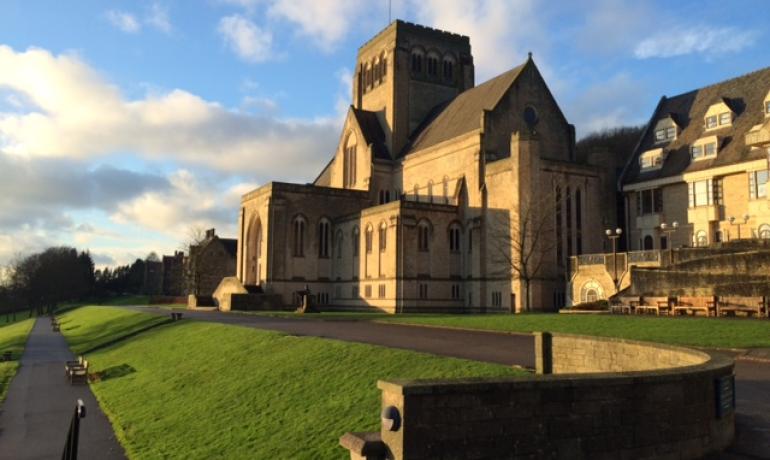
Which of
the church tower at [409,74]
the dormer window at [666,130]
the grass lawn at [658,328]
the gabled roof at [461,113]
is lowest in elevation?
the grass lawn at [658,328]

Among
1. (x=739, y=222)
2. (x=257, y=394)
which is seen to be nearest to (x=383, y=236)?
(x=739, y=222)

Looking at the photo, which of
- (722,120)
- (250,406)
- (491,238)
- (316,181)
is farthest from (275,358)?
(316,181)

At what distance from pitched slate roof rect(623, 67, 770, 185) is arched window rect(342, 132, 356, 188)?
31.5 metres

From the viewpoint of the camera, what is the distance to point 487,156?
57062 millimetres

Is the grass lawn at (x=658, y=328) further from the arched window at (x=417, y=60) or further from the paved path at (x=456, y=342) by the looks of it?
the arched window at (x=417, y=60)

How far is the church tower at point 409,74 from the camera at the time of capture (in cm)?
7381

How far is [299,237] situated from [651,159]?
114 ft

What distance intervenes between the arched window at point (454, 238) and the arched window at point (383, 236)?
5.84 meters

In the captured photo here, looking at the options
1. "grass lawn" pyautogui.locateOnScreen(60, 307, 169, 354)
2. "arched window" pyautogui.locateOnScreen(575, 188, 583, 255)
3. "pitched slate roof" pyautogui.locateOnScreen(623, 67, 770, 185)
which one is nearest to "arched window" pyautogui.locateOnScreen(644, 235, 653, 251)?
"pitched slate roof" pyautogui.locateOnScreen(623, 67, 770, 185)

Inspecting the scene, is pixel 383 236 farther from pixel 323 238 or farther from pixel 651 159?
pixel 651 159

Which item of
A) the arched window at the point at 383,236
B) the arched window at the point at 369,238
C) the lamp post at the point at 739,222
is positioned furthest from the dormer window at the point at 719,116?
the arched window at the point at 369,238

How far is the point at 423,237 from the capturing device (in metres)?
57.8

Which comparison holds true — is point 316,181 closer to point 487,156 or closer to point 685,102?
point 487,156

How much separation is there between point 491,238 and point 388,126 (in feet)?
81.2
